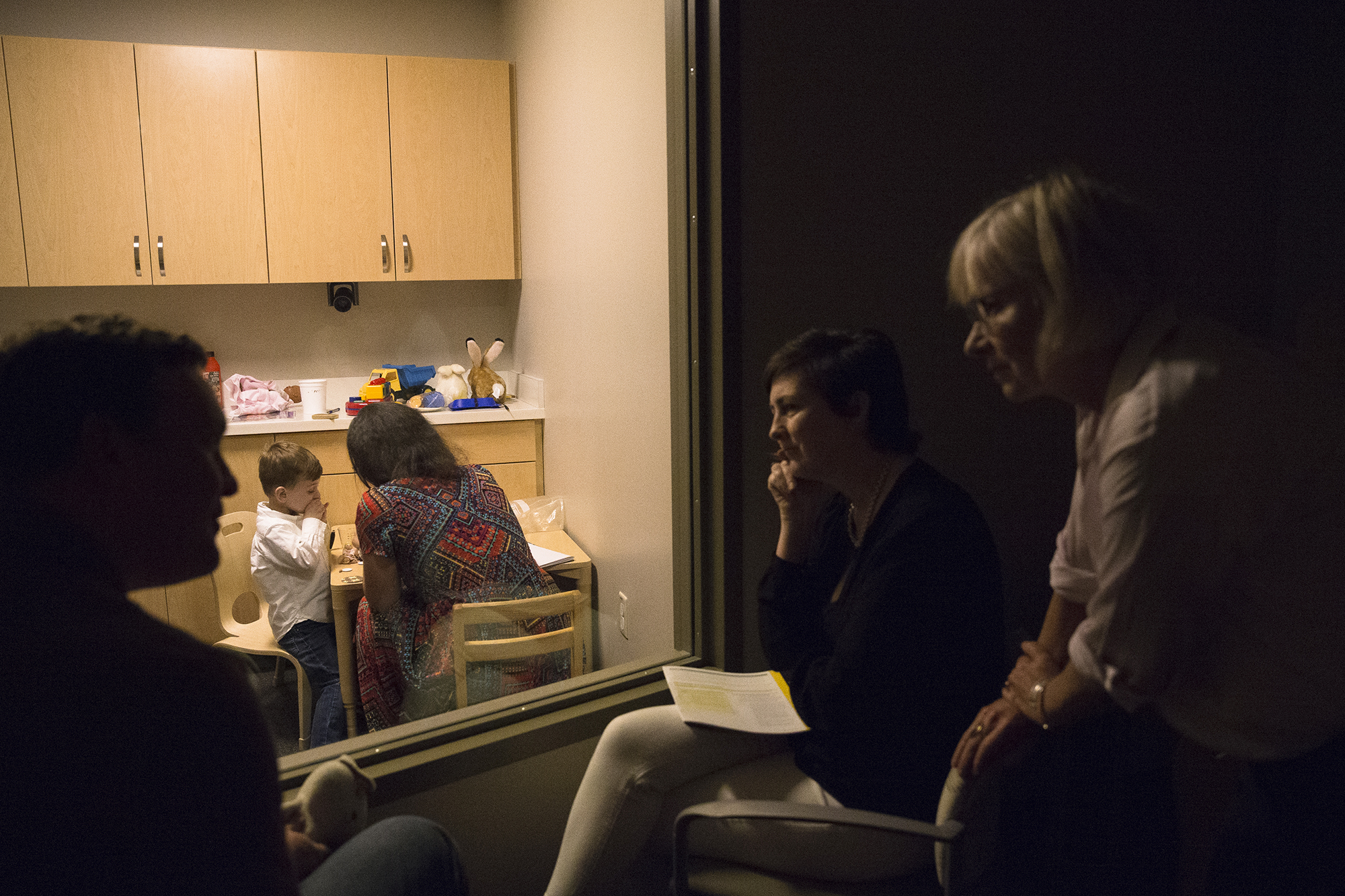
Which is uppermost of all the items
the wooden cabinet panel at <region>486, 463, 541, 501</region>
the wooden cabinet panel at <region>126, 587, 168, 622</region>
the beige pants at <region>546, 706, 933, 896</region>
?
the wooden cabinet panel at <region>126, 587, 168, 622</region>

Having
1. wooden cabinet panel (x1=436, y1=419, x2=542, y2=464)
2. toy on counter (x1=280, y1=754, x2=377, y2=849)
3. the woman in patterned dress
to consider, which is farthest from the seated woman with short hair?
wooden cabinet panel (x1=436, y1=419, x2=542, y2=464)

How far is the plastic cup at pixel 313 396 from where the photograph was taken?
7.36 feet

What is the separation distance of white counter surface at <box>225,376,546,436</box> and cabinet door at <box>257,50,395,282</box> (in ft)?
2.31

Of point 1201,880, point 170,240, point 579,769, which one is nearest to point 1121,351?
point 1201,880

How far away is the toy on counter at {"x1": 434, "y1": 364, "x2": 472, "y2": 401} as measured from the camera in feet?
8.05

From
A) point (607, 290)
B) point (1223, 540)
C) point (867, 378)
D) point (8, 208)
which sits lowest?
point (1223, 540)

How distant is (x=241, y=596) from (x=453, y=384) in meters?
1.06

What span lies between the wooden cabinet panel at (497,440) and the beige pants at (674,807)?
3.26 feet

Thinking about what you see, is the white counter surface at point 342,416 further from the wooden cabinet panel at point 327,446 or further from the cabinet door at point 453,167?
the cabinet door at point 453,167

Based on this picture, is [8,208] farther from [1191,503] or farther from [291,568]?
[1191,503]

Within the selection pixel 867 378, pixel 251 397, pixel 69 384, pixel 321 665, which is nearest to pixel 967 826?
pixel 867 378

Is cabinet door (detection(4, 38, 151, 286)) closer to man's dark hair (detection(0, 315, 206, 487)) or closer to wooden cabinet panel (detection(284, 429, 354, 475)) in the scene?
Answer: wooden cabinet panel (detection(284, 429, 354, 475))

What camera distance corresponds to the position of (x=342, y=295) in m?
3.11

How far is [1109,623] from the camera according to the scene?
0.94 metres
